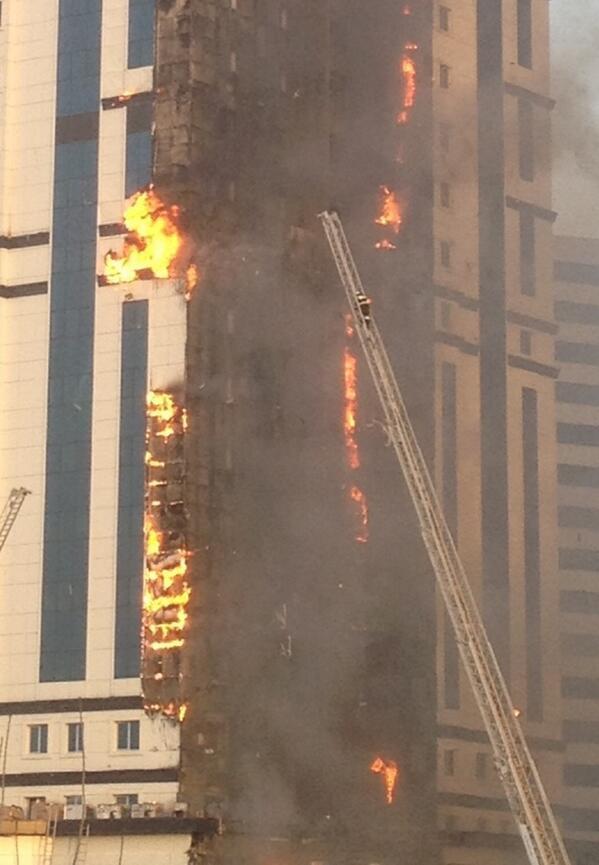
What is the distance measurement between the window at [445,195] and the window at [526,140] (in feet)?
11.2

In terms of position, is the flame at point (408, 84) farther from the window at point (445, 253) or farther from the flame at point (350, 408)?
the flame at point (350, 408)

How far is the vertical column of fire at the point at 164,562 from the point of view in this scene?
82.6 m

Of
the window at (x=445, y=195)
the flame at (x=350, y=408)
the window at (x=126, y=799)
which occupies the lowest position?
the window at (x=126, y=799)

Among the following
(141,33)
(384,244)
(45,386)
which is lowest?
(45,386)

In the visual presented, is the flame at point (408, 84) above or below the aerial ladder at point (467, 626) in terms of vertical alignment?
above

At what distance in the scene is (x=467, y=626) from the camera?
73500mm

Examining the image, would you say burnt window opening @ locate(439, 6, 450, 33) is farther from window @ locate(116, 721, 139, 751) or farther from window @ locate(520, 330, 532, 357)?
window @ locate(116, 721, 139, 751)

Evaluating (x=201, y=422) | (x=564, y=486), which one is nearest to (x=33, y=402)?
(x=201, y=422)

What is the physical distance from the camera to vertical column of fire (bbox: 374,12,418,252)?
9419cm

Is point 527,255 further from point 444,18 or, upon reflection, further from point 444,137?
point 444,18

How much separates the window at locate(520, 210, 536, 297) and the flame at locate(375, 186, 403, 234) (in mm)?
8766

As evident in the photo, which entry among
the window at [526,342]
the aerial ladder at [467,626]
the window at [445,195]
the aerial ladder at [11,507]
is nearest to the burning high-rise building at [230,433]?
the aerial ladder at [11,507]

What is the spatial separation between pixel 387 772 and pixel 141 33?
2876 cm

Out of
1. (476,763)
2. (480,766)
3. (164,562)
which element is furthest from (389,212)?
(480,766)
